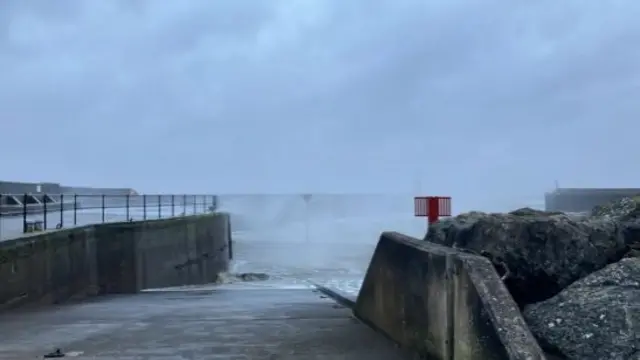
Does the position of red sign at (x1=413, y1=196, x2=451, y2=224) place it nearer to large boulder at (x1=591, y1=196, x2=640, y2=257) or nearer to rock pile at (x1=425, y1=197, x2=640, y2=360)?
large boulder at (x1=591, y1=196, x2=640, y2=257)

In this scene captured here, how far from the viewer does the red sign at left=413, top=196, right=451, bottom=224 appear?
10297 millimetres

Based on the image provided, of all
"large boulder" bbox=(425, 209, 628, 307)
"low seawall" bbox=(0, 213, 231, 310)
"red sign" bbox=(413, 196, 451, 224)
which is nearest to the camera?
"large boulder" bbox=(425, 209, 628, 307)

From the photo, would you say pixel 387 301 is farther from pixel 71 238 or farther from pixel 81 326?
pixel 71 238

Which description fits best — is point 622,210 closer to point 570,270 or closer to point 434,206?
point 570,270

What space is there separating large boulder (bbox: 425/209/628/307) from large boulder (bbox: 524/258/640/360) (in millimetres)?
450

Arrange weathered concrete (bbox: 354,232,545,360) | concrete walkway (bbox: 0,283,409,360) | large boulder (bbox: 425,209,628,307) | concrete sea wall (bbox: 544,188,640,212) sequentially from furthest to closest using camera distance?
concrete sea wall (bbox: 544,188,640,212)
concrete walkway (bbox: 0,283,409,360)
large boulder (bbox: 425,209,628,307)
weathered concrete (bbox: 354,232,545,360)

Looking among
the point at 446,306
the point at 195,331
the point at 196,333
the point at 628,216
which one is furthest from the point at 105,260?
the point at 446,306

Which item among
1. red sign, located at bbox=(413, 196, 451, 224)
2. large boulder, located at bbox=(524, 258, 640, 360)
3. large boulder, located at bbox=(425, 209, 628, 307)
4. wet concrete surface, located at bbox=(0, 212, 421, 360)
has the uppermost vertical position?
red sign, located at bbox=(413, 196, 451, 224)

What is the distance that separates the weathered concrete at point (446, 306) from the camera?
4.05 m

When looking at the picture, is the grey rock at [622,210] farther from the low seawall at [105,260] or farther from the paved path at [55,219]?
the paved path at [55,219]

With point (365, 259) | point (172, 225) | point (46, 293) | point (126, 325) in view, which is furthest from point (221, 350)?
point (365, 259)

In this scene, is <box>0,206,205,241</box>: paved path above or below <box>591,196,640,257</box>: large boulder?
below

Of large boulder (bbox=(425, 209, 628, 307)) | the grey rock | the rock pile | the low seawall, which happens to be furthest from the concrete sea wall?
large boulder (bbox=(425, 209, 628, 307))

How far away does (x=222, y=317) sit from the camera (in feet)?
28.2
